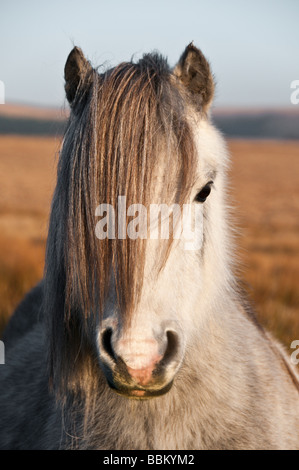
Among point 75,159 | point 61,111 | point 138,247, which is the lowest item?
point 138,247

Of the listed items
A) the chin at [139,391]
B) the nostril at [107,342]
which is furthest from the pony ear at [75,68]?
the chin at [139,391]

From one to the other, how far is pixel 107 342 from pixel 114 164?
2.21 ft

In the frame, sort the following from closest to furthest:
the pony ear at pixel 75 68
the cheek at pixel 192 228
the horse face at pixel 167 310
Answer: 1. the horse face at pixel 167 310
2. the cheek at pixel 192 228
3. the pony ear at pixel 75 68

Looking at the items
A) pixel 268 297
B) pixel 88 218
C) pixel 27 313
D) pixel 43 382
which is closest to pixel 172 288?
pixel 88 218

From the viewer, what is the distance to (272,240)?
59.9 feet

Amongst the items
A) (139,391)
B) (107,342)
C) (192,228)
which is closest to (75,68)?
(192,228)

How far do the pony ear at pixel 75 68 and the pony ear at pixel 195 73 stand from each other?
0.40 metres

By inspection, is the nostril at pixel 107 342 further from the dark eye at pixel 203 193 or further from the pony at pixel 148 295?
the dark eye at pixel 203 193

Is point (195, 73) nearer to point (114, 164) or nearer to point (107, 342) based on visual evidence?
point (114, 164)

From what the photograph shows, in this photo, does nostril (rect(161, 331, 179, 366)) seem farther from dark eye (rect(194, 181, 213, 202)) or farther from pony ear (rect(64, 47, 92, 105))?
pony ear (rect(64, 47, 92, 105))

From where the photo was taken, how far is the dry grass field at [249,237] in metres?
3.57

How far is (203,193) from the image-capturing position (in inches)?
88.4
